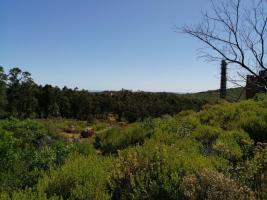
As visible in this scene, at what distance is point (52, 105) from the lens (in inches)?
1443

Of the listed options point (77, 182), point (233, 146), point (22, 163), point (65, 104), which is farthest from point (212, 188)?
point (65, 104)

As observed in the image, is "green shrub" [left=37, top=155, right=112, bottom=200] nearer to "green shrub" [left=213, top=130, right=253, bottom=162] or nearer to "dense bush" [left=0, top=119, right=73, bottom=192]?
"dense bush" [left=0, top=119, right=73, bottom=192]

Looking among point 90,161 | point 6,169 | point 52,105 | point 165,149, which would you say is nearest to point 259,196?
point 165,149

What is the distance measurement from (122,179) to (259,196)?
195cm

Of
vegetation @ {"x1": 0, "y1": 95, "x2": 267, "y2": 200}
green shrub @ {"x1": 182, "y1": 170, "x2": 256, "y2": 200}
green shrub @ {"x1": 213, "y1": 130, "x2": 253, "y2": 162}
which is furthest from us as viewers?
green shrub @ {"x1": 213, "y1": 130, "x2": 253, "y2": 162}

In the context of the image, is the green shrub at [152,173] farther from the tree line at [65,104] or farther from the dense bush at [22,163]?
the tree line at [65,104]

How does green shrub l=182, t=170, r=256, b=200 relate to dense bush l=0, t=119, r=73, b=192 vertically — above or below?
above

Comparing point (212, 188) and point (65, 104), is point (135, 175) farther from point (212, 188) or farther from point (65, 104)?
point (65, 104)

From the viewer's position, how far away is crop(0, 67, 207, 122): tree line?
36188 millimetres

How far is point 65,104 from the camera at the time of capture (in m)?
37.3

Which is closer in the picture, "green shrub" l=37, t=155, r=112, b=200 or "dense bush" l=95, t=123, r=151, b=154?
"green shrub" l=37, t=155, r=112, b=200

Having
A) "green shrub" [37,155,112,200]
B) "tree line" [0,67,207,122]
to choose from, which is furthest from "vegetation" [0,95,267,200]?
"tree line" [0,67,207,122]

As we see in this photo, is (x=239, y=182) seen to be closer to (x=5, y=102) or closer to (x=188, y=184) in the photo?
(x=188, y=184)

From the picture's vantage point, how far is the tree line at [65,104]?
119 ft
